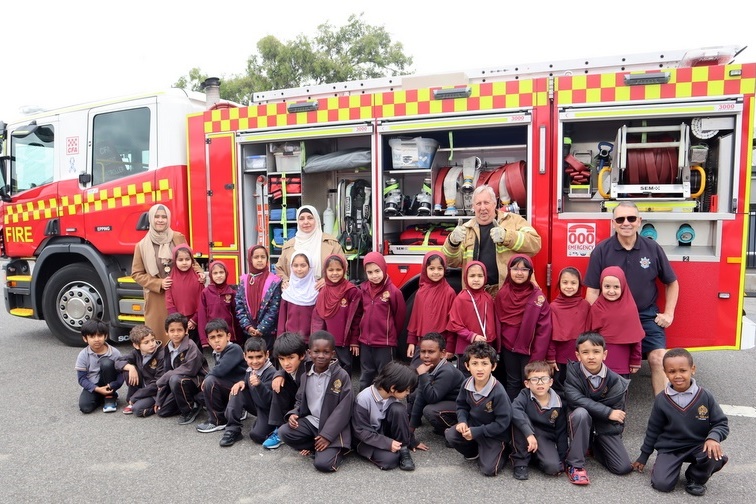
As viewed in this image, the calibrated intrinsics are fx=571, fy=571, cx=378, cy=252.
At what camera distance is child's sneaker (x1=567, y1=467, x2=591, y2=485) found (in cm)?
310

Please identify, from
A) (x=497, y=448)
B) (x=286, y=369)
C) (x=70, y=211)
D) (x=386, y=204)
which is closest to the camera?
(x=497, y=448)

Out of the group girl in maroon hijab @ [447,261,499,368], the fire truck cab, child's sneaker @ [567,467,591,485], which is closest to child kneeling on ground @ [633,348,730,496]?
child's sneaker @ [567,467,591,485]

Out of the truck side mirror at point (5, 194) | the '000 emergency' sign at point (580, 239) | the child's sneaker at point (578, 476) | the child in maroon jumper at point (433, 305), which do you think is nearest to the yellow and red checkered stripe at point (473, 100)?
the '000 emergency' sign at point (580, 239)

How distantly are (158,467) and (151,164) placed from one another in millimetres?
3381

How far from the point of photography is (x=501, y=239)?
425cm

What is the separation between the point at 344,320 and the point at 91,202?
3342mm

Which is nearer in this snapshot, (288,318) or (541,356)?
(541,356)

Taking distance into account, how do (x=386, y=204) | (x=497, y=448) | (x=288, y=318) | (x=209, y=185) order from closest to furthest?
(x=497, y=448), (x=288, y=318), (x=386, y=204), (x=209, y=185)

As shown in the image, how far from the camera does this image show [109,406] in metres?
4.41

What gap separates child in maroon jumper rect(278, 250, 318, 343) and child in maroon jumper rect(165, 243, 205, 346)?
0.90 m

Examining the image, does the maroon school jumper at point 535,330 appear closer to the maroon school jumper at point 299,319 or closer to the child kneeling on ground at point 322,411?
the child kneeling on ground at point 322,411

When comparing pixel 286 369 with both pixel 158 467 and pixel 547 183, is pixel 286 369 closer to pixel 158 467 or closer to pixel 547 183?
pixel 158 467

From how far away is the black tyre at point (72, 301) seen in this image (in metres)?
6.16


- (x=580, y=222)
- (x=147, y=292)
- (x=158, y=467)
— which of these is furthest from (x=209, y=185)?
(x=580, y=222)
